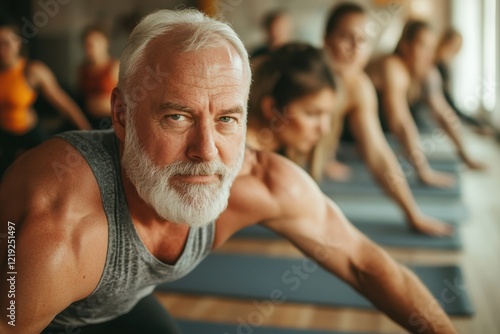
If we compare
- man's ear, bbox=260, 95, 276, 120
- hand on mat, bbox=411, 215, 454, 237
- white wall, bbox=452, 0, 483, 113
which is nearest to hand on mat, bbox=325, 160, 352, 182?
hand on mat, bbox=411, 215, 454, 237

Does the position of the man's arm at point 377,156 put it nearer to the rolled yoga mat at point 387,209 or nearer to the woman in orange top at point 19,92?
the rolled yoga mat at point 387,209

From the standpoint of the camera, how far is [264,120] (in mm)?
2346

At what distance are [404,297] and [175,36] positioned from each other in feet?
2.53

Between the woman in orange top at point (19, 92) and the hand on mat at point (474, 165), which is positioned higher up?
the woman in orange top at point (19, 92)

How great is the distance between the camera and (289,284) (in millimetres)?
2586

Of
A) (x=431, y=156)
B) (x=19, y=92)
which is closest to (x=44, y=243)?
(x=19, y=92)

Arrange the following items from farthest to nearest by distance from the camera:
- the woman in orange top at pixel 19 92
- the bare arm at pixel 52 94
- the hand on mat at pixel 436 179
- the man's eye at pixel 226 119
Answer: the hand on mat at pixel 436 179, the woman in orange top at pixel 19 92, the bare arm at pixel 52 94, the man's eye at pixel 226 119

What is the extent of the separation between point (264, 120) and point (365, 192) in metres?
2.00

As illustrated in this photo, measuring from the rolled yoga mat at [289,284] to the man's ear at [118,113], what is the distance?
4.55 feet

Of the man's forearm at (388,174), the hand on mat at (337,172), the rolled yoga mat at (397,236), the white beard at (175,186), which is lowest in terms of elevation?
the hand on mat at (337,172)

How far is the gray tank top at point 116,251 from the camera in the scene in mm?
1210

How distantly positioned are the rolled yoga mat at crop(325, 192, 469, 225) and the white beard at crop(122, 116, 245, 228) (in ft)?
8.02

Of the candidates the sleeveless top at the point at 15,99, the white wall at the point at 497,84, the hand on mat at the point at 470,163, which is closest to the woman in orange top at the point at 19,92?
the sleeveless top at the point at 15,99

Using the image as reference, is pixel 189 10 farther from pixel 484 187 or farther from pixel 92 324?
pixel 484 187
